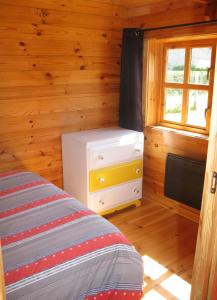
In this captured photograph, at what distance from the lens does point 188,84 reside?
2.89 m

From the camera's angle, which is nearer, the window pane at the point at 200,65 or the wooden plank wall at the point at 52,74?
the wooden plank wall at the point at 52,74

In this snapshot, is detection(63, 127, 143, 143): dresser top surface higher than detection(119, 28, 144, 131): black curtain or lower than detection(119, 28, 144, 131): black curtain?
lower

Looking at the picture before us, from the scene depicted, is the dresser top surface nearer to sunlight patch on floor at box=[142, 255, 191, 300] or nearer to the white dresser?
the white dresser

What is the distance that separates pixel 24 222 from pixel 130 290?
68 centimetres

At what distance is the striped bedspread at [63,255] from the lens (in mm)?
1260

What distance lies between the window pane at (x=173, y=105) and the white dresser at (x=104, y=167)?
1.39 feet

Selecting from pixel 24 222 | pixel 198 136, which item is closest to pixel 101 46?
pixel 198 136

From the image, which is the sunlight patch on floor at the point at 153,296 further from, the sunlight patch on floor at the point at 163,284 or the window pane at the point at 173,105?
the window pane at the point at 173,105

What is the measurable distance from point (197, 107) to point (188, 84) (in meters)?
0.24

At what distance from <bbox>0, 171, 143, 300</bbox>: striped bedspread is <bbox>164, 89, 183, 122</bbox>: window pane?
170 centimetres

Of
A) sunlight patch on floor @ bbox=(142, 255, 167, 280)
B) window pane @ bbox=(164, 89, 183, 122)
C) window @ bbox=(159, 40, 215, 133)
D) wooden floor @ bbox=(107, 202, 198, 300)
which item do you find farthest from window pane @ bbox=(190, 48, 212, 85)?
sunlight patch on floor @ bbox=(142, 255, 167, 280)

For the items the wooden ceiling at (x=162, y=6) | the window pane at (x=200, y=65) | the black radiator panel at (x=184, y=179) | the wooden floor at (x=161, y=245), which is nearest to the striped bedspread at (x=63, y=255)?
the wooden floor at (x=161, y=245)

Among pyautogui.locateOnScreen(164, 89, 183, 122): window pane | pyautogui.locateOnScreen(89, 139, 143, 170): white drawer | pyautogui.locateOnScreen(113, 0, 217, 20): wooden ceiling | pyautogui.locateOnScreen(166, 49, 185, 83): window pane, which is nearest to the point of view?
pyautogui.locateOnScreen(113, 0, 217, 20): wooden ceiling

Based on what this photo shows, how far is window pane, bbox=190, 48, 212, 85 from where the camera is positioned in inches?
107
